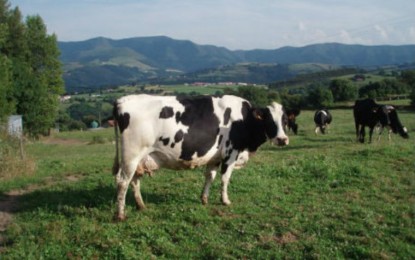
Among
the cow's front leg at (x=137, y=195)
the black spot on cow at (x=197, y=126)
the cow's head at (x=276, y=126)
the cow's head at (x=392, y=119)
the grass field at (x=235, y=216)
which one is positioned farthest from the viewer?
the cow's head at (x=392, y=119)

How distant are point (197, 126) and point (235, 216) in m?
2.12

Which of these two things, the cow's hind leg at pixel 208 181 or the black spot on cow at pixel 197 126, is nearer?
the black spot on cow at pixel 197 126

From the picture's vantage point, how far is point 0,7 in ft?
185

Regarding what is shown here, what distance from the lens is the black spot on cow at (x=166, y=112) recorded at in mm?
8984

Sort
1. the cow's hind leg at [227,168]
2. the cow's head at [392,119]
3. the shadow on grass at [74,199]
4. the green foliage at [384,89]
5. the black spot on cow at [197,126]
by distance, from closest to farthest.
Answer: the black spot on cow at [197,126] → the shadow on grass at [74,199] → the cow's hind leg at [227,168] → the cow's head at [392,119] → the green foliage at [384,89]

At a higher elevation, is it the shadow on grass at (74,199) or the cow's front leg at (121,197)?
the cow's front leg at (121,197)

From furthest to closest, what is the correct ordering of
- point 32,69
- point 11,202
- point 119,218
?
point 32,69 < point 11,202 < point 119,218

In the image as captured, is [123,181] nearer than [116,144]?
Yes

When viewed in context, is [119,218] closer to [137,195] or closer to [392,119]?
[137,195]

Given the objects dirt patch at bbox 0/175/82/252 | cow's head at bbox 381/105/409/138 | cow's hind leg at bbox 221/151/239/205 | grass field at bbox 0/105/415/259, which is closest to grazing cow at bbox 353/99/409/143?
cow's head at bbox 381/105/409/138

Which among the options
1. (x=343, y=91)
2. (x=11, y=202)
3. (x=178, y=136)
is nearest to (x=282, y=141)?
(x=178, y=136)

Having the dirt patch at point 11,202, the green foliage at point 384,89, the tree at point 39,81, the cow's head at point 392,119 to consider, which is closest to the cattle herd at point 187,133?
the dirt patch at point 11,202

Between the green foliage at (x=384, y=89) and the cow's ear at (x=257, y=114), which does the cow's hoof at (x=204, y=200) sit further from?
the green foliage at (x=384, y=89)

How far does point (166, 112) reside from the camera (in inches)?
356
